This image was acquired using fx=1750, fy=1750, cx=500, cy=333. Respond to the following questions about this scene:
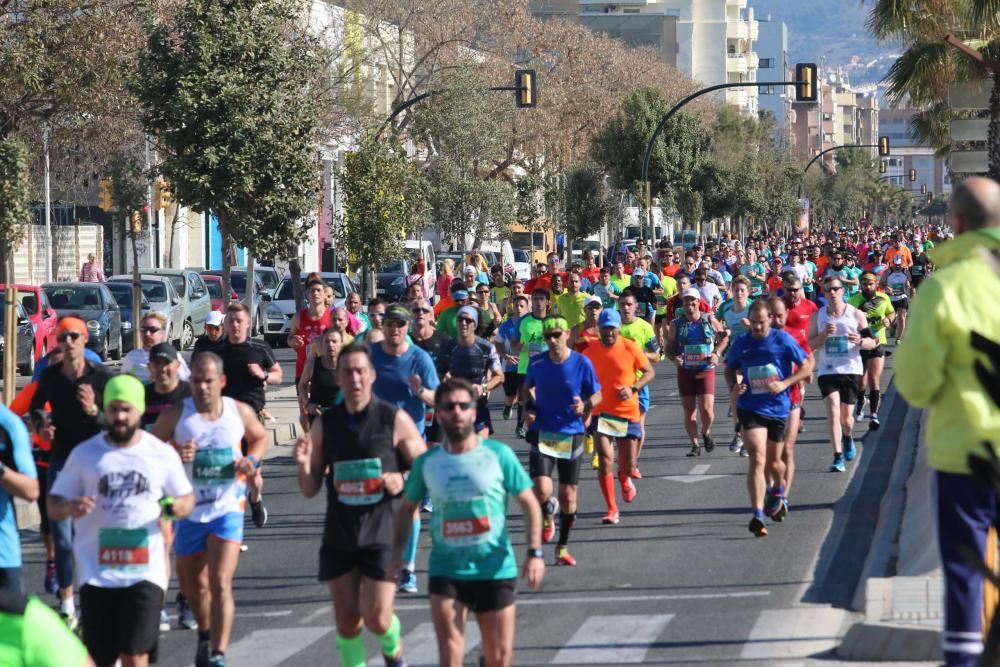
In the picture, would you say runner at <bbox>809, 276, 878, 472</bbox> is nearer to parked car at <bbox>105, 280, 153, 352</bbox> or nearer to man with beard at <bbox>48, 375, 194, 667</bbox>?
man with beard at <bbox>48, 375, 194, 667</bbox>

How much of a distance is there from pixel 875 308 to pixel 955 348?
47.6 feet

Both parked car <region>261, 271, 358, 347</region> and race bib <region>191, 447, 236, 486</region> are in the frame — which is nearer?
race bib <region>191, 447, 236, 486</region>

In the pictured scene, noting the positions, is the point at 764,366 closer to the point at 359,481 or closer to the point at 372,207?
the point at 359,481

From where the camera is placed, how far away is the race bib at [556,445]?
12305 millimetres

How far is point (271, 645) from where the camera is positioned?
9.81 metres

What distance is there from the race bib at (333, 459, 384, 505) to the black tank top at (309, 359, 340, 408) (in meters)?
5.37

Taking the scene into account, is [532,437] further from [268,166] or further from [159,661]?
[268,166]

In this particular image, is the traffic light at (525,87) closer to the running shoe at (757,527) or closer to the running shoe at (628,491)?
the running shoe at (628,491)

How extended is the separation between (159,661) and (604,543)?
441 cm

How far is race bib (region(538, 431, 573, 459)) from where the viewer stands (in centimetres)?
1230

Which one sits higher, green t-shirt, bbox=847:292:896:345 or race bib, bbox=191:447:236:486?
green t-shirt, bbox=847:292:896:345

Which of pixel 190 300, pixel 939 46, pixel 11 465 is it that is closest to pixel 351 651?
pixel 11 465

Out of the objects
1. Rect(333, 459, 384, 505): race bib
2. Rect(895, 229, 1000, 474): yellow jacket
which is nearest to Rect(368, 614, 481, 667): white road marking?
Rect(333, 459, 384, 505): race bib

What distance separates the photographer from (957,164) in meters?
22.7
